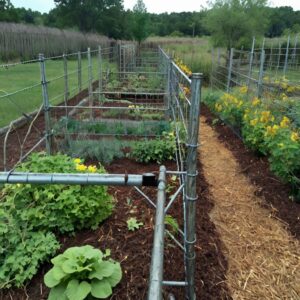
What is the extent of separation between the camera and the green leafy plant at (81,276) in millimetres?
1803

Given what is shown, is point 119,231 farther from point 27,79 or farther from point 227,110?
point 27,79

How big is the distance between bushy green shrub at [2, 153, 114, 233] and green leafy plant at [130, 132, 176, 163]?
1.74 metres

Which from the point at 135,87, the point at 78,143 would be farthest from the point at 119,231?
the point at 135,87

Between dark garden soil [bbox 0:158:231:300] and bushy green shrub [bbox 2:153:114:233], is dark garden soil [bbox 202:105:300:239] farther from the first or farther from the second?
bushy green shrub [bbox 2:153:114:233]

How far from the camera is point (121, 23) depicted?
5306 centimetres

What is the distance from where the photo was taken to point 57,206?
2.41m

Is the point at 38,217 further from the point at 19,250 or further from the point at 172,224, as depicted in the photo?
the point at 172,224

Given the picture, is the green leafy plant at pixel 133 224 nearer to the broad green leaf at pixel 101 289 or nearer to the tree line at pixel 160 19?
the broad green leaf at pixel 101 289

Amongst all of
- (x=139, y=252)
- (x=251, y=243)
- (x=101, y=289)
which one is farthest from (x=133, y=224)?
(x=251, y=243)

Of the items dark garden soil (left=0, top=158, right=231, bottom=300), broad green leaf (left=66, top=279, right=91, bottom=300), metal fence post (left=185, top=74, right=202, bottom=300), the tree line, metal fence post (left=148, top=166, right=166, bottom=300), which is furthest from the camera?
the tree line

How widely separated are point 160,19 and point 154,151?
191 feet

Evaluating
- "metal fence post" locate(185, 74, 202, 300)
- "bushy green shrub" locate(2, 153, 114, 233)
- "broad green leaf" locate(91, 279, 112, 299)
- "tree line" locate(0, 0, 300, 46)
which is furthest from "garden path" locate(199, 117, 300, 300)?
"tree line" locate(0, 0, 300, 46)

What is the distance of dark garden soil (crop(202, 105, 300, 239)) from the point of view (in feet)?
11.5

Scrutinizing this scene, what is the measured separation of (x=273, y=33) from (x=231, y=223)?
42.5 meters
